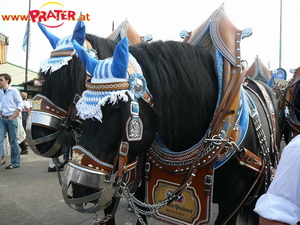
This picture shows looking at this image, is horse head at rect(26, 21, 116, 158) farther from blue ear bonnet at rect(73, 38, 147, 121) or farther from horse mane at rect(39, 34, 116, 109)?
blue ear bonnet at rect(73, 38, 147, 121)

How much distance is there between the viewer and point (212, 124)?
5.02 feet

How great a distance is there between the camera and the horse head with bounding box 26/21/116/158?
1852 mm

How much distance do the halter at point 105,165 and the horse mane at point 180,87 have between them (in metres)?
0.15

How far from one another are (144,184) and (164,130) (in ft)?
2.20

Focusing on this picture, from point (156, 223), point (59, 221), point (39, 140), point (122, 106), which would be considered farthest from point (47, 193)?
point (122, 106)

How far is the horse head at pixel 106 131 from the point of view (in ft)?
3.77

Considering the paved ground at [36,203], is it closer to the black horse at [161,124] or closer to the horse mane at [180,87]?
the black horse at [161,124]

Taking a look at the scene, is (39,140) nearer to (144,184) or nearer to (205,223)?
(144,184)

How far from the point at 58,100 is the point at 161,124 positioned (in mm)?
929

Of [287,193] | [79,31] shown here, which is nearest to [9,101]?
[79,31]

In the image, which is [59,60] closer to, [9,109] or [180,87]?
[180,87]

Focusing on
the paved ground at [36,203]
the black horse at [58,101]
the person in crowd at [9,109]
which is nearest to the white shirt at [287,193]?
the black horse at [58,101]

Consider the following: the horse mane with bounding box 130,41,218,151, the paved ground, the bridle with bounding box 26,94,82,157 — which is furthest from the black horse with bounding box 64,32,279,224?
the paved ground

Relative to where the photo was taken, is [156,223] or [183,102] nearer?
[183,102]
